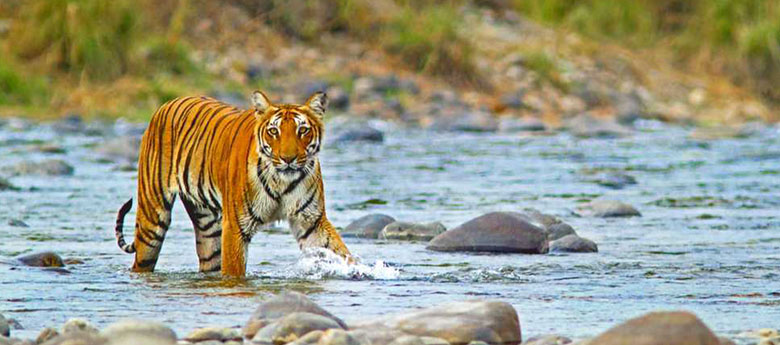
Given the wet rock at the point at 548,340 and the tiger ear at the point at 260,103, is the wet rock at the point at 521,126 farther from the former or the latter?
the wet rock at the point at 548,340

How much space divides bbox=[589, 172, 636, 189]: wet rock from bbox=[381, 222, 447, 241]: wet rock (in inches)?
158

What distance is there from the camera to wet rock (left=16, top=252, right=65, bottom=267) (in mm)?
7797

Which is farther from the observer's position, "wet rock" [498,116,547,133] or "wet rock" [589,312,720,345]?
"wet rock" [498,116,547,133]

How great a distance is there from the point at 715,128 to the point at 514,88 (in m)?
3.69

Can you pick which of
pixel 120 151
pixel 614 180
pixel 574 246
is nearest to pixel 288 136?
pixel 574 246

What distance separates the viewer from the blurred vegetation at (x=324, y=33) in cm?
2069

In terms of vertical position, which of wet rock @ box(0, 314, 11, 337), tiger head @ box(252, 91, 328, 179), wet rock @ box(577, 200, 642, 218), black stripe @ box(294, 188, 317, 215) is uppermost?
tiger head @ box(252, 91, 328, 179)

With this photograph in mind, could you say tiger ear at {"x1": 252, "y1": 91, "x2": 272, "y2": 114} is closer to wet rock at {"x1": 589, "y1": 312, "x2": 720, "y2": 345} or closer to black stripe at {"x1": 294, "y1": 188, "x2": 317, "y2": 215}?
black stripe at {"x1": 294, "y1": 188, "x2": 317, "y2": 215}

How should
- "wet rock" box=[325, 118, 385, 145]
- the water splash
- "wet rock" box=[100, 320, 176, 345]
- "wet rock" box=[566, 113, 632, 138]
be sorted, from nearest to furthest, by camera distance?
"wet rock" box=[100, 320, 176, 345] < the water splash < "wet rock" box=[325, 118, 385, 145] < "wet rock" box=[566, 113, 632, 138]

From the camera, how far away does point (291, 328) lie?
5230 mm

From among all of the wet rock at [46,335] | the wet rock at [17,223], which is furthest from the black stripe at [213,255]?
the wet rock at [46,335]

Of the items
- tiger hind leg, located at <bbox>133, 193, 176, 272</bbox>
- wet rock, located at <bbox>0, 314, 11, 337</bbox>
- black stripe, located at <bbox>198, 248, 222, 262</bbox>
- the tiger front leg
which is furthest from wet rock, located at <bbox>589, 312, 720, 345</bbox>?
tiger hind leg, located at <bbox>133, 193, 176, 272</bbox>

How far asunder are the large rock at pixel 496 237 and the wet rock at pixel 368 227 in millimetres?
710

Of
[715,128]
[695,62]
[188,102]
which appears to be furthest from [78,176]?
[695,62]
